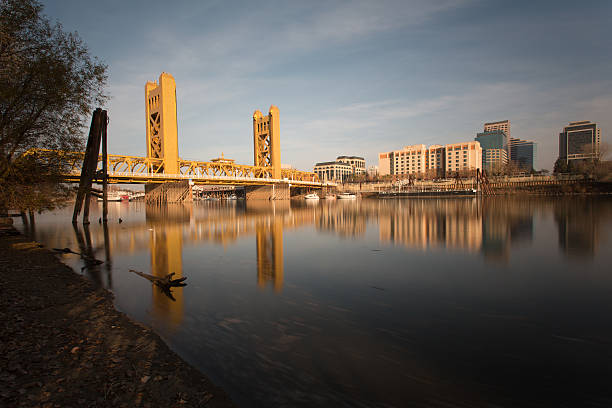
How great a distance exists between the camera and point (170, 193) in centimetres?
6172

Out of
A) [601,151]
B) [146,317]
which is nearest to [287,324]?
[146,317]

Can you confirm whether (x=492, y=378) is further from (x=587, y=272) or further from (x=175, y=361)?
(x=587, y=272)

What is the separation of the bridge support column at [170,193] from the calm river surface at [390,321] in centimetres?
5064

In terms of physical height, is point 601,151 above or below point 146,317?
above

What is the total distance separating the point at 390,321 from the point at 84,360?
16.8 ft

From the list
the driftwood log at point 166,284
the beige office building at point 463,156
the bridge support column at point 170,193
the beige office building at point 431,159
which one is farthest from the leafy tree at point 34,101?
the beige office building at point 463,156

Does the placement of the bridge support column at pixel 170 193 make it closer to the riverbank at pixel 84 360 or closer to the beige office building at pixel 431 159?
the riverbank at pixel 84 360

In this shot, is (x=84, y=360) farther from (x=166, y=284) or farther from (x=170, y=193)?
(x=170, y=193)

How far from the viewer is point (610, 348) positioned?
497 centimetres

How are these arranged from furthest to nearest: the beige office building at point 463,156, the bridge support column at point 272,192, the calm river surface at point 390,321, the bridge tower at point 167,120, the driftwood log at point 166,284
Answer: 1. the beige office building at point 463,156
2. the bridge support column at point 272,192
3. the bridge tower at point 167,120
4. the driftwood log at point 166,284
5. the calm river surface at point 390,321

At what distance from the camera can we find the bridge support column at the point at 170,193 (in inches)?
2422

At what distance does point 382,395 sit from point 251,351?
217 cm

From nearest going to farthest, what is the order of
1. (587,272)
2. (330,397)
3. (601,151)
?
(330,397)
(587,272)
(601,151)

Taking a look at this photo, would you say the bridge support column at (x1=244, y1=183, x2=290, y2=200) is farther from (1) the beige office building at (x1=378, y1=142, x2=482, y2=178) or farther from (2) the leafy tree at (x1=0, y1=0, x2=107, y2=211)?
(1) the beige office building at (x1=378, y1=142, x2=482, y2=178)
